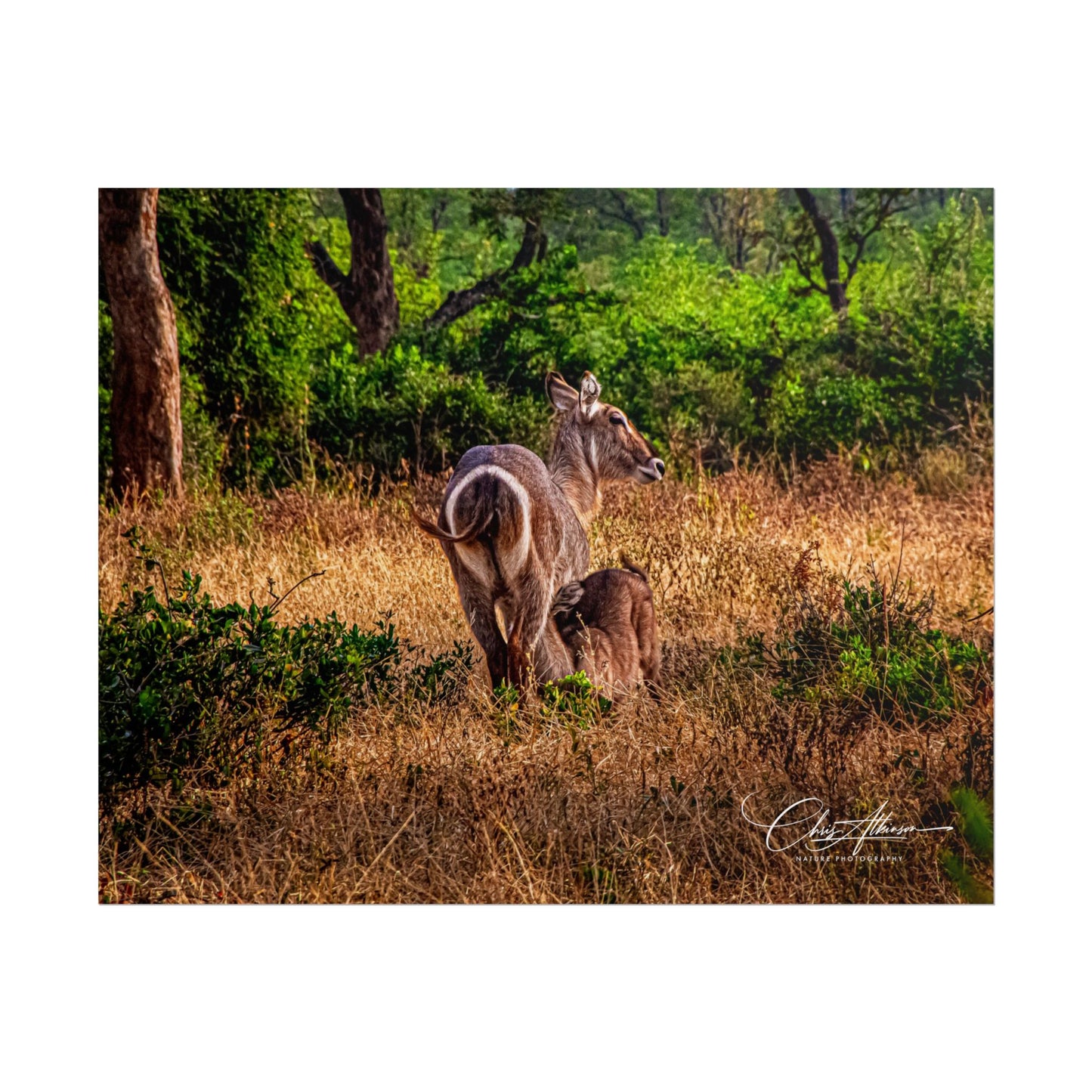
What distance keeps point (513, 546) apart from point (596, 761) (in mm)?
971

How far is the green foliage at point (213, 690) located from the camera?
530 cm

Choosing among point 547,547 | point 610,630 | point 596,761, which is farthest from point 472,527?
point 596,761

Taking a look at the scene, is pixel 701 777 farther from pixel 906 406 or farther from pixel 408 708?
pixel 906 406

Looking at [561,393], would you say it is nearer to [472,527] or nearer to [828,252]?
[472,527]

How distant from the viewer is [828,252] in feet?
20.2

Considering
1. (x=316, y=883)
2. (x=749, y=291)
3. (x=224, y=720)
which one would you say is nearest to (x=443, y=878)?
(x=316, y=883)

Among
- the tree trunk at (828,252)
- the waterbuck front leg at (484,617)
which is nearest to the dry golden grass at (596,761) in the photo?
the waterbuck front leg at (484,617)

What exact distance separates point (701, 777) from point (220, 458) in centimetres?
287

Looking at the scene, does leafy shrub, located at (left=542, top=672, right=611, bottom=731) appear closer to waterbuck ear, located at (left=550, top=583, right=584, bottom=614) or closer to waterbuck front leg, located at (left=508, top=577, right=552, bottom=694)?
waterbuck front leg, located at (left=508, top=577, right=552, bottom=694)

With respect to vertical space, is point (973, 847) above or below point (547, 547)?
below

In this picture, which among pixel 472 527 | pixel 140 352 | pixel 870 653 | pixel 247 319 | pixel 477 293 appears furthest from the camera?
pixel 247 319

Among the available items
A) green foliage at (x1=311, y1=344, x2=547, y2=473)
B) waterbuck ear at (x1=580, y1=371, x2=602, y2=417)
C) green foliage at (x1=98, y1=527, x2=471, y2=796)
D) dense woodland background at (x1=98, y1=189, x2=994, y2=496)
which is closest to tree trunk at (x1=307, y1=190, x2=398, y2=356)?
dense woodland background at (x1=98, y1=189, x2=994, y2=496)

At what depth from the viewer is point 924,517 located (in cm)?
615

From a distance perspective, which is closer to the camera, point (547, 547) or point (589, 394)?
point (547, 547)
